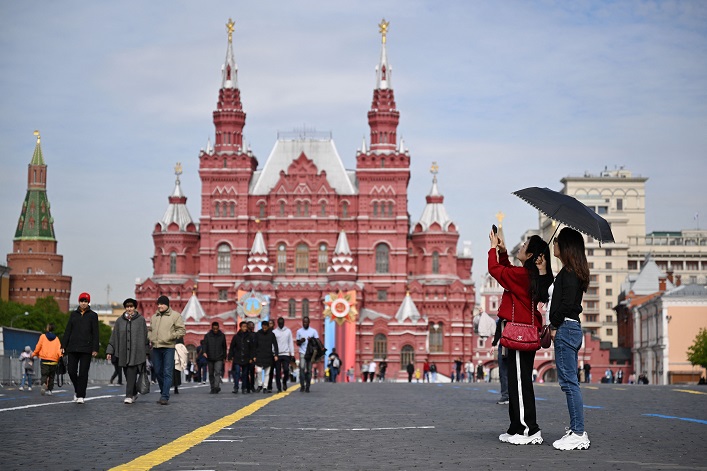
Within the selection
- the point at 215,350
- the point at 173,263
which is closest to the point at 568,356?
the point at 215,350

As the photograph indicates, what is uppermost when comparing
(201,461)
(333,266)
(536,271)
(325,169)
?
(325,169)

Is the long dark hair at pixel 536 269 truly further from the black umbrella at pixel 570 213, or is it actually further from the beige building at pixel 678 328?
the beige building at pixel 678 328

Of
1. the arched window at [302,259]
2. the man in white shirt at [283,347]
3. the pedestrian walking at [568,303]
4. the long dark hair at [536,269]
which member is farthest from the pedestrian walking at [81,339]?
the arched window at [302,259]

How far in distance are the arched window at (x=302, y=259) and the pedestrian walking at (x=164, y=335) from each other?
78004mm

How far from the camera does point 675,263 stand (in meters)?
154

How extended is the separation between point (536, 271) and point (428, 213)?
92208mm

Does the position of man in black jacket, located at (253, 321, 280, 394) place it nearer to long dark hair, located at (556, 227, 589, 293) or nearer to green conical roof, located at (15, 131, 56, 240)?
long dark hair, located at (556, 227, 589, 293)

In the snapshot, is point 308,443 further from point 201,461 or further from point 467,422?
point 467,422

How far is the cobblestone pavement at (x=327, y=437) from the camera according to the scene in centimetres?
1076

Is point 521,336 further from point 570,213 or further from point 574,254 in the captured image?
point 570,213

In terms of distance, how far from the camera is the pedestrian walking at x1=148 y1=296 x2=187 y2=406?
2242cm

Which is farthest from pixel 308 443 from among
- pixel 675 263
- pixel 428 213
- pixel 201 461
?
pixel 675 263

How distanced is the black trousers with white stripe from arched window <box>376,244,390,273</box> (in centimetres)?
8836

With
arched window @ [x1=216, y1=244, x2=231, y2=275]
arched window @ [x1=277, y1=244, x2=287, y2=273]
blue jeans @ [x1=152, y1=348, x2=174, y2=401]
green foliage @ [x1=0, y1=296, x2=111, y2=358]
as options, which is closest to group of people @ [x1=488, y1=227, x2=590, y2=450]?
blue jeans @ [x1=152, y1=348, x2=174, y2=401]
